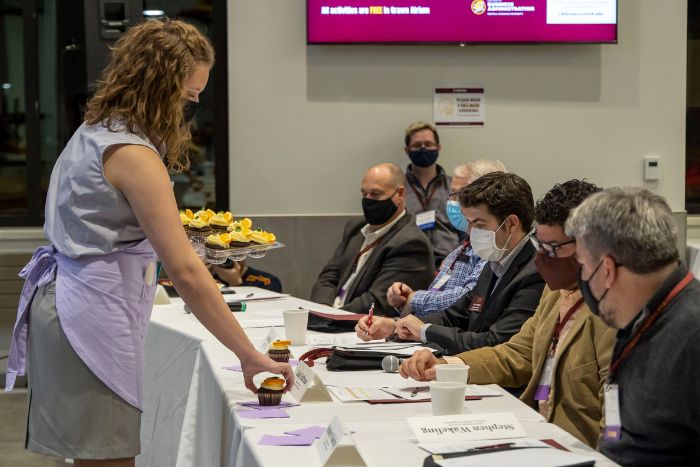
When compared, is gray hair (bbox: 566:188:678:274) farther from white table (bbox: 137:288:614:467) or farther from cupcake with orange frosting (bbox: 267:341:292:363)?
cupcake with orange frosting (bbox: 267:341:292:363)

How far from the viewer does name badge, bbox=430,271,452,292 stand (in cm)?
418

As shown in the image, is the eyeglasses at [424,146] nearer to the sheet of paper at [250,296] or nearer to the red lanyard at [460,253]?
the sheet of paper at [250,296]

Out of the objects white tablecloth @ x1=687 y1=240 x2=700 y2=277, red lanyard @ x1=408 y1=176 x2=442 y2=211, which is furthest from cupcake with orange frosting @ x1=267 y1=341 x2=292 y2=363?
white tablecloth @ x1=687 y1=240 x2=700 y2=277

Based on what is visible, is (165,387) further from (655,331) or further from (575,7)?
(575,7)

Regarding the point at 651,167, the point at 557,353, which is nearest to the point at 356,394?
the point at 557,353

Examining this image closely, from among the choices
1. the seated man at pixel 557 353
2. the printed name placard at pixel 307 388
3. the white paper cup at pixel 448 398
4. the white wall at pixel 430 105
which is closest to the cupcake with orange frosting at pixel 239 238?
the seated man at pixel 557 353

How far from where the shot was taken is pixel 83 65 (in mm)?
6598

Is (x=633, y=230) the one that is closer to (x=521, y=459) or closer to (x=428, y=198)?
(x=521, y=459)

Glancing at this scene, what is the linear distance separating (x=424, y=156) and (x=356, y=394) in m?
3.94

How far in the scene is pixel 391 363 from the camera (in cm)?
267

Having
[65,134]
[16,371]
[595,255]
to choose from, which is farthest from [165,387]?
[65,134]

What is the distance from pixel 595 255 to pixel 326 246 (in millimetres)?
4717

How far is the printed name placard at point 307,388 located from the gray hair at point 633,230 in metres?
0.78

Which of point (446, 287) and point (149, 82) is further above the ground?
point (149, 82)
